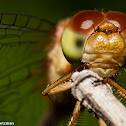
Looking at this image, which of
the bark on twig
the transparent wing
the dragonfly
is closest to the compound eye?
the dragonfly

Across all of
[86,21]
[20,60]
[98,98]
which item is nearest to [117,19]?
[86,21]

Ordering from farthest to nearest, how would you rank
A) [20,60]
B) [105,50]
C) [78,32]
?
[20,60]
[78,32]
[105,50]

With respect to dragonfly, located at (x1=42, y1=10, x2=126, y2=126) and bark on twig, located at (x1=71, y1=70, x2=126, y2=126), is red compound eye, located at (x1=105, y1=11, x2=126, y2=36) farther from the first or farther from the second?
bark on twig, located at (x1=71, y1=70, x2=126, y2=126)

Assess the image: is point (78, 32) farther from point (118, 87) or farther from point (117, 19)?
point (118, 87)

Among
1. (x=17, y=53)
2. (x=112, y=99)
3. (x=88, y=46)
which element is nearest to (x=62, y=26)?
(x=17, y=53)

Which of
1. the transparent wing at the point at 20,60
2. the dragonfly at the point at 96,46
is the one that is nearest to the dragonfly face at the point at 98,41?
the dragonfly at the point at 96,46

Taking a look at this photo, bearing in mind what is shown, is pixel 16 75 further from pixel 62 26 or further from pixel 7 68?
pixel 62 26
